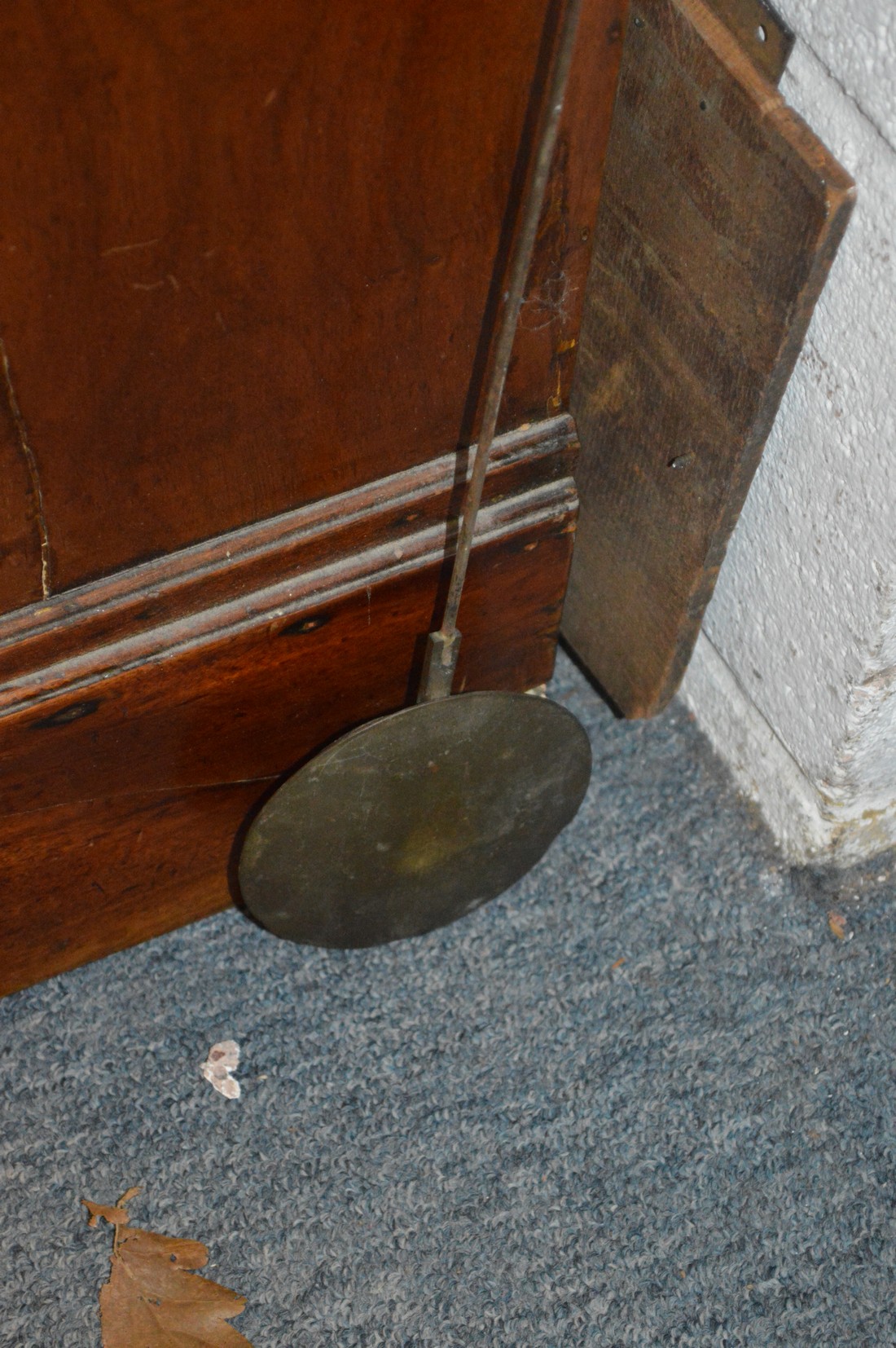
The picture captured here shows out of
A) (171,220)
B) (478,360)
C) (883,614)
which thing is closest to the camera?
(171,220)

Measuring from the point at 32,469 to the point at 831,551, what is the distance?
76cm

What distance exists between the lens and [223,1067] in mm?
1529

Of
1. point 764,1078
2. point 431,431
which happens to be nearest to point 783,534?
point 431,431

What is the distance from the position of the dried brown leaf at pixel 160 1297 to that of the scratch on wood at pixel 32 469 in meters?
0.71

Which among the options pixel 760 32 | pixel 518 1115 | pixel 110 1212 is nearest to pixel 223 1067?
pixel 110 1212

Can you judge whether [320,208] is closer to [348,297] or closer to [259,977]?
[348,297]

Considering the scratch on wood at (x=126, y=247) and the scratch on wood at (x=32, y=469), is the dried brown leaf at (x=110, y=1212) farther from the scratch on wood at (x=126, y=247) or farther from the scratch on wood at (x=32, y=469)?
the scratch on wood at (x=126, y=247)

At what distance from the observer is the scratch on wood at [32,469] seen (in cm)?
99

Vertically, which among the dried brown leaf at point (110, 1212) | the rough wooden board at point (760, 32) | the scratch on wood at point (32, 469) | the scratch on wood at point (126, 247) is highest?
the rough wooden board at point (760, 32)

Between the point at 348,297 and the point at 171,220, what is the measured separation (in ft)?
0.57

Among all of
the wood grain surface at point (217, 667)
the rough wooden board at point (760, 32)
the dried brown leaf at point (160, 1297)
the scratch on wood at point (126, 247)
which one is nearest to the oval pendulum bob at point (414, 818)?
the wood grain surface at point (217, 667)

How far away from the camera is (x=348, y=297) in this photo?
42.9 inches

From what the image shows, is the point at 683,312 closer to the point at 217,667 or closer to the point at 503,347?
the point at 503,347

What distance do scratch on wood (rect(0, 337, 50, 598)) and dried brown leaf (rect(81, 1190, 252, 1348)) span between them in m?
0.71
